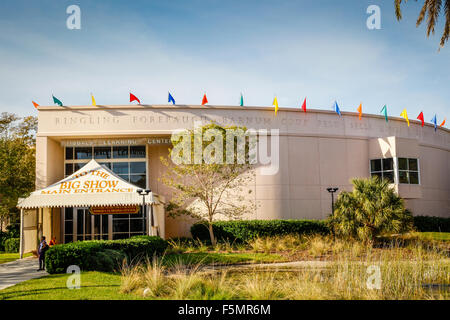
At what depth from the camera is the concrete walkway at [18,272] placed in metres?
13.1

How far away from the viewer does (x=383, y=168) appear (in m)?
26.8

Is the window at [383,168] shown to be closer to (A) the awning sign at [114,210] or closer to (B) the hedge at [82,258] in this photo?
(A) the awning sign at [114,210]

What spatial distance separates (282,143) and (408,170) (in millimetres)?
8305

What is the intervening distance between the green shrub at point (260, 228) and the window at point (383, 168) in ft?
21.0

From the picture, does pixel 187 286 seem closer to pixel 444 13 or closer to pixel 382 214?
pixel 382 214

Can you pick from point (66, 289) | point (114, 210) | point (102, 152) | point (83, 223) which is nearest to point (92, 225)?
point (83, 223)

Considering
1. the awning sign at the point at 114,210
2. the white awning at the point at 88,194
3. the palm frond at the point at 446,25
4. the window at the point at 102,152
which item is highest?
the palm frond at the point at 446,25

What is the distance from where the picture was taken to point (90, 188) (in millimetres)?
20297

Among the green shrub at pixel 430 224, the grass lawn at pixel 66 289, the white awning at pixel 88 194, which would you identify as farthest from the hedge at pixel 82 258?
the green shrub at pixel 430 224

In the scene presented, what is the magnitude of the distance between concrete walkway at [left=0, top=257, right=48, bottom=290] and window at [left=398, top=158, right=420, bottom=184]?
21.1 m

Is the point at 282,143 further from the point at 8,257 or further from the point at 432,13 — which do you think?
the point at 8,257

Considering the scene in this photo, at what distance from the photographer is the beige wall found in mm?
25062
